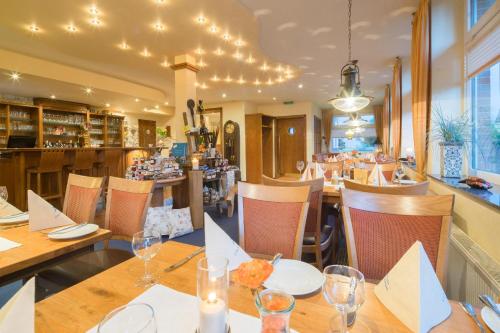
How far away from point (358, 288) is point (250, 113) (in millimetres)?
9001

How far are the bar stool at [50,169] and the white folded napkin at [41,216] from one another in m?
3.66

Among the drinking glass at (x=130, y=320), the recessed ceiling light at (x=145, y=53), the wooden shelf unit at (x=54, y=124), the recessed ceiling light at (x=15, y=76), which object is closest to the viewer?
the drinking glass at (x=130, y=320)

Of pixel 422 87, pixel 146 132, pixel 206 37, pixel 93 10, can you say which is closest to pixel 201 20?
pixel 206 37

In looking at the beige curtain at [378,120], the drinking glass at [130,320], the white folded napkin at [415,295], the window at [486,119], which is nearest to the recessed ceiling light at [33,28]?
the drinking glass at [130,320]

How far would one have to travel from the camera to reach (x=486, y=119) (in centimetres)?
207

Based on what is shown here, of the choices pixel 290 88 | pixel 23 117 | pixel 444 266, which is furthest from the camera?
pixel 290 88

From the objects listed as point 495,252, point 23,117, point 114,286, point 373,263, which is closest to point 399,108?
point 495,252

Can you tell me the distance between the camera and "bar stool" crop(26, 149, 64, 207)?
4.25 m

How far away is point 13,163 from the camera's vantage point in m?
4.09

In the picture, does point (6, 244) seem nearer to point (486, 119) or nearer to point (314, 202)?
point (314, 202)

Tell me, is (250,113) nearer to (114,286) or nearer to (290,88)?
(290,88)

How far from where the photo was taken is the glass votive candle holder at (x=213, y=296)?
1.77 ft

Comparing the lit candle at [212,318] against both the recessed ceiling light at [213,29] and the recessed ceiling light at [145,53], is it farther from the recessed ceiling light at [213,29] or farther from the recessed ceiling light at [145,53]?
the recessed ceiling light at [145,53]

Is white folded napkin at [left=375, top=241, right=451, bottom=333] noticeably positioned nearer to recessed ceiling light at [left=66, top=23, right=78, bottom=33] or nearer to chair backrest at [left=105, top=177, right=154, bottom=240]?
chair backrest at [left=105, top=177, right=154, bottom=240]
